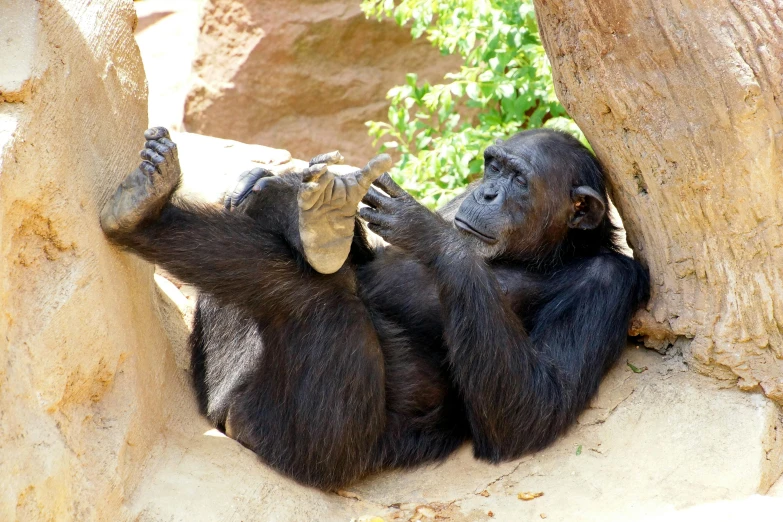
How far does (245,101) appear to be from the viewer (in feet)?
31.2

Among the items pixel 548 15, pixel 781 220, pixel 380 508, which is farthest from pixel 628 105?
pixel 380 508

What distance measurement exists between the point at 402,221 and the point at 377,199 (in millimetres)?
150

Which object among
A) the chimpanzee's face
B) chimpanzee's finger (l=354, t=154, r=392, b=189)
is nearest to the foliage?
the chimpanzee's face

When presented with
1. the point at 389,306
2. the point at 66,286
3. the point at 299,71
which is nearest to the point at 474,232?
the point at 389,306

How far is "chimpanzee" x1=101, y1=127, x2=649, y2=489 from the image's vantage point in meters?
3.35

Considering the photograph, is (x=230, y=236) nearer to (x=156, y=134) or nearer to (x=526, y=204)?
(x=156, y=134)

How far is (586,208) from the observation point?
4.26 meters

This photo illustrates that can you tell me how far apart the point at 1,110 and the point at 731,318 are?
9.78ft

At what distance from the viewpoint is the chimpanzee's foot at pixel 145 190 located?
320 centimetres

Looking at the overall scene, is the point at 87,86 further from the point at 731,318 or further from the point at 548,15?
the point at 731,318

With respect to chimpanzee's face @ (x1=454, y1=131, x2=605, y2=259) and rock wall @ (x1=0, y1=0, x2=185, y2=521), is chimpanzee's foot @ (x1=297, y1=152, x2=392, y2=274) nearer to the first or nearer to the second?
rock wall @ (x1=0, y1=0, x2=185, y2=521)

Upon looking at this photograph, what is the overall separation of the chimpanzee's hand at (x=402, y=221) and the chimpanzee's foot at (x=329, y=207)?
1.06ft

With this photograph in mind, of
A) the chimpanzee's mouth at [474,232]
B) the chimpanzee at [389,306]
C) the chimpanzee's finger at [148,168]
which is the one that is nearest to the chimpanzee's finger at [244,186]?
the chimpanzee at [389,306]

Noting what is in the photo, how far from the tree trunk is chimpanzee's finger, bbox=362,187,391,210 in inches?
39.7
